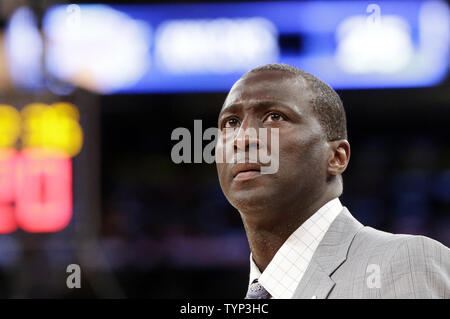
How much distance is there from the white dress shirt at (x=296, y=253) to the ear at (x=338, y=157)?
140 millimetres

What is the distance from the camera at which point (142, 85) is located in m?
6.73

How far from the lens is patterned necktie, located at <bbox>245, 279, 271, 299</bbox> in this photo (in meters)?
2.15

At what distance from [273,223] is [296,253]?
132mm

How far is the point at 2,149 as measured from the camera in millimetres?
6742

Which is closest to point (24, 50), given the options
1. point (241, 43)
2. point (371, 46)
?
point (241, 43)

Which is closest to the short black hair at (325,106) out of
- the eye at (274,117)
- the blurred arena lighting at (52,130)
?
the eye at (274,117)

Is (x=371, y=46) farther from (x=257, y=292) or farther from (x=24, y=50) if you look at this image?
(x=257, y=292)

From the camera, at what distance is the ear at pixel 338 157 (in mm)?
2246

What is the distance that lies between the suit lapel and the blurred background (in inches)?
166

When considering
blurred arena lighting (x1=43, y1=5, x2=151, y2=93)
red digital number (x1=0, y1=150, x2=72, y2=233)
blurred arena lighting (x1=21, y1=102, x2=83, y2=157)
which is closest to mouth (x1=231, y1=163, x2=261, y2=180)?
blurred arena lighting (x1=43, y1=5, x2=151, y2=93)

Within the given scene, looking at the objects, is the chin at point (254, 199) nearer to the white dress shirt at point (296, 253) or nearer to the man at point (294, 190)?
the man at point (294, 190)

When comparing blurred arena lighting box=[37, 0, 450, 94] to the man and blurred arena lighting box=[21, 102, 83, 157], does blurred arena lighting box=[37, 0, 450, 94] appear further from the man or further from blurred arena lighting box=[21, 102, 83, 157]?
the man
